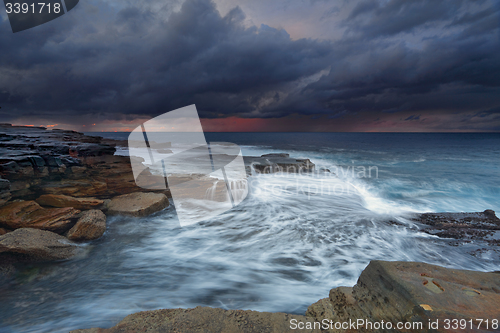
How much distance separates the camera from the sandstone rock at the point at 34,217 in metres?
4.30

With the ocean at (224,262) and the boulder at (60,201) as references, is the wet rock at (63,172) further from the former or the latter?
the ocean at (224,262)

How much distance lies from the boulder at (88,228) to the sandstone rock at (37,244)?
0.69ft

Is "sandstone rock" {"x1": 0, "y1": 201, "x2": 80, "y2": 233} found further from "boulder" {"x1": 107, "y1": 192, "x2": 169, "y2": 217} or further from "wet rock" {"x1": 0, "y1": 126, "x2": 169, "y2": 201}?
"boulder" {"x1": 107, "y1": 192, "x2": 169, "y2": 217}

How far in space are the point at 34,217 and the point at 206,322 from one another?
16.3 ft

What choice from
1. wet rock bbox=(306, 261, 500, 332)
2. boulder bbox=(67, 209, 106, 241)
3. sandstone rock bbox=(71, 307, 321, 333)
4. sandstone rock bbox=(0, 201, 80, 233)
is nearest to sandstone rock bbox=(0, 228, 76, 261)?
boulder bbox=(67, 209, 106, 241)

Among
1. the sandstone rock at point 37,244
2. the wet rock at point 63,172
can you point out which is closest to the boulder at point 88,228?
the sandstone rock at point 37,244

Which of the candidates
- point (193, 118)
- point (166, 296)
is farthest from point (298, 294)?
point (193, 118)

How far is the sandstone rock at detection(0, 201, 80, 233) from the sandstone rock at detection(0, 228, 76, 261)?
37 centimetres

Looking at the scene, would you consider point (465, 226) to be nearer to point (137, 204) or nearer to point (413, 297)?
point (413, 297)

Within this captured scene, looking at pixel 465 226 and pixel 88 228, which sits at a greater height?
pixel 88 228

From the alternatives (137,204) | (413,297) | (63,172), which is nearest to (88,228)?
(137,204)

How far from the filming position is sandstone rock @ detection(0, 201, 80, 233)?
14.1 feet

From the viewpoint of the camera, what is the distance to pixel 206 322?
2.06 meters

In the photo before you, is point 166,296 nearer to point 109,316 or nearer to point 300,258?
point 109,316
